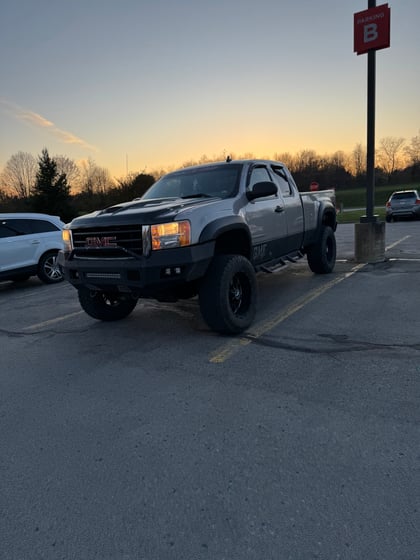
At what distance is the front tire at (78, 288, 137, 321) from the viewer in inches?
216

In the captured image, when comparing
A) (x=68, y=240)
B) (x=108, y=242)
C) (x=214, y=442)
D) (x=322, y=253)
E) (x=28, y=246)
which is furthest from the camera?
(x=28, y=246)

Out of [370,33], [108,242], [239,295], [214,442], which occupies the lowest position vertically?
[214,442]

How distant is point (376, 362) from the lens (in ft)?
12.4

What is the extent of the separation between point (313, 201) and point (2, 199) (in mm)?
63377

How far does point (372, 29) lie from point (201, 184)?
233 inches

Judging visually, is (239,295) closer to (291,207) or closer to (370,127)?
(291,207)

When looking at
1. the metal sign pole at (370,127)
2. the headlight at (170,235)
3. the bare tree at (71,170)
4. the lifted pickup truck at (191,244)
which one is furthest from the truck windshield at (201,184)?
the bare tree at (71,170)

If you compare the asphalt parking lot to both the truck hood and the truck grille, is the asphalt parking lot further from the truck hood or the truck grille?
the truck hood

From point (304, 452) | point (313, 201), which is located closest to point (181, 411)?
point (304, 452)

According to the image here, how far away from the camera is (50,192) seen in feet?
147

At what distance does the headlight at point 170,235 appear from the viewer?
4.18 meters

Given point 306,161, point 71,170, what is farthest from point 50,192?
point 306,161

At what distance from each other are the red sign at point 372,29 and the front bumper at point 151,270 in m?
6.97

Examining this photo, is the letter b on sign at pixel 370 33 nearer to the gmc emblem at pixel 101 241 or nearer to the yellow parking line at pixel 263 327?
the yellow parking line at pixel 263 327
